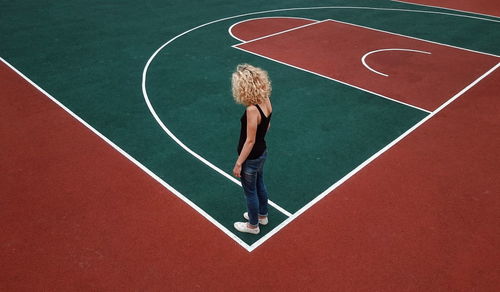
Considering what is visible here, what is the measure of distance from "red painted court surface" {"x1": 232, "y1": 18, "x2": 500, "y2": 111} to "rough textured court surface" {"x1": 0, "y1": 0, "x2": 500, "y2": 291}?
0.08m

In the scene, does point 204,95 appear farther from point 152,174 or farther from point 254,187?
point 254,187

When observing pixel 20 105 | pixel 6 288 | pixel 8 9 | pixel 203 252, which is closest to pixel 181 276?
pixel 203 252

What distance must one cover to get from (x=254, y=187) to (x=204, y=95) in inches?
191

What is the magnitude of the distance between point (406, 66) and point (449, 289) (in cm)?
753

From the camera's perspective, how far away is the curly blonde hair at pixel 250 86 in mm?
4331

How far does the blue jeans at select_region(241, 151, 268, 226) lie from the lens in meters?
4.77

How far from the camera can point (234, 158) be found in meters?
7.10

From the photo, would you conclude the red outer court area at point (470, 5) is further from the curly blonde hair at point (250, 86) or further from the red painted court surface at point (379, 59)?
the curly blonde hair at point (250, 86)

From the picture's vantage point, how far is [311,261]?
199 inches

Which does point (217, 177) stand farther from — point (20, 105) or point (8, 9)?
point (8, 9)

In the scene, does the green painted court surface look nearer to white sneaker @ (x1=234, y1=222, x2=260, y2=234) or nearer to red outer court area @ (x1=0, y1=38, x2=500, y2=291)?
white sneaker @ (x1=234, y1=222, x2=260, y2=234)

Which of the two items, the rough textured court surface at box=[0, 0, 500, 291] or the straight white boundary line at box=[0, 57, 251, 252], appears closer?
the rough textured court surface at box=[0, 0, 500, 291]

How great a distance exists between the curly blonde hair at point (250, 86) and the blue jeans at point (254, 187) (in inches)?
30.0

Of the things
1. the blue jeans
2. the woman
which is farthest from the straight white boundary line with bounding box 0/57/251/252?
the woman
